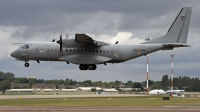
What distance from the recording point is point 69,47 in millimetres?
62438

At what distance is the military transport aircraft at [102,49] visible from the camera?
2464 inches

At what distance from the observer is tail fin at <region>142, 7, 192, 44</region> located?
63141 mm

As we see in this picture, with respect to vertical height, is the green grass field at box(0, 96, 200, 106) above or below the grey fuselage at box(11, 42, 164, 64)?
below

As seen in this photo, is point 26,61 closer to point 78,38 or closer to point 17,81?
point 78,38

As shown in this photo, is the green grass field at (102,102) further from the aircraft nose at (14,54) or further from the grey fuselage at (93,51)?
the aircraft nose at (14,54)

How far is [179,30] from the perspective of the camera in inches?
2511

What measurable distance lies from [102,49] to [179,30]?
12.1m

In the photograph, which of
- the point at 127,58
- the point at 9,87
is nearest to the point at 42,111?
the point at 127,58

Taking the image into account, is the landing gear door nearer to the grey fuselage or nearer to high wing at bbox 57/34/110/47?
the grey fuselage

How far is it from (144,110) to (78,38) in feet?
72.8

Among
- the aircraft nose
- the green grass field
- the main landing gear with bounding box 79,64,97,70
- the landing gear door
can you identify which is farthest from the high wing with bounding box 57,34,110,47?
the green grass field

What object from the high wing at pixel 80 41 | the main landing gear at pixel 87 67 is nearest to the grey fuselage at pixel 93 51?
the high wing at pixel 80 41

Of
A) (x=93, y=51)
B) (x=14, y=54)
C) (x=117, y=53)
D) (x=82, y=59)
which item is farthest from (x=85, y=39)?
(x=14, y=54)

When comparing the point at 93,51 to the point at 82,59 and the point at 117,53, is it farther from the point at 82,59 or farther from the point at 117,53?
the point at 117,53
